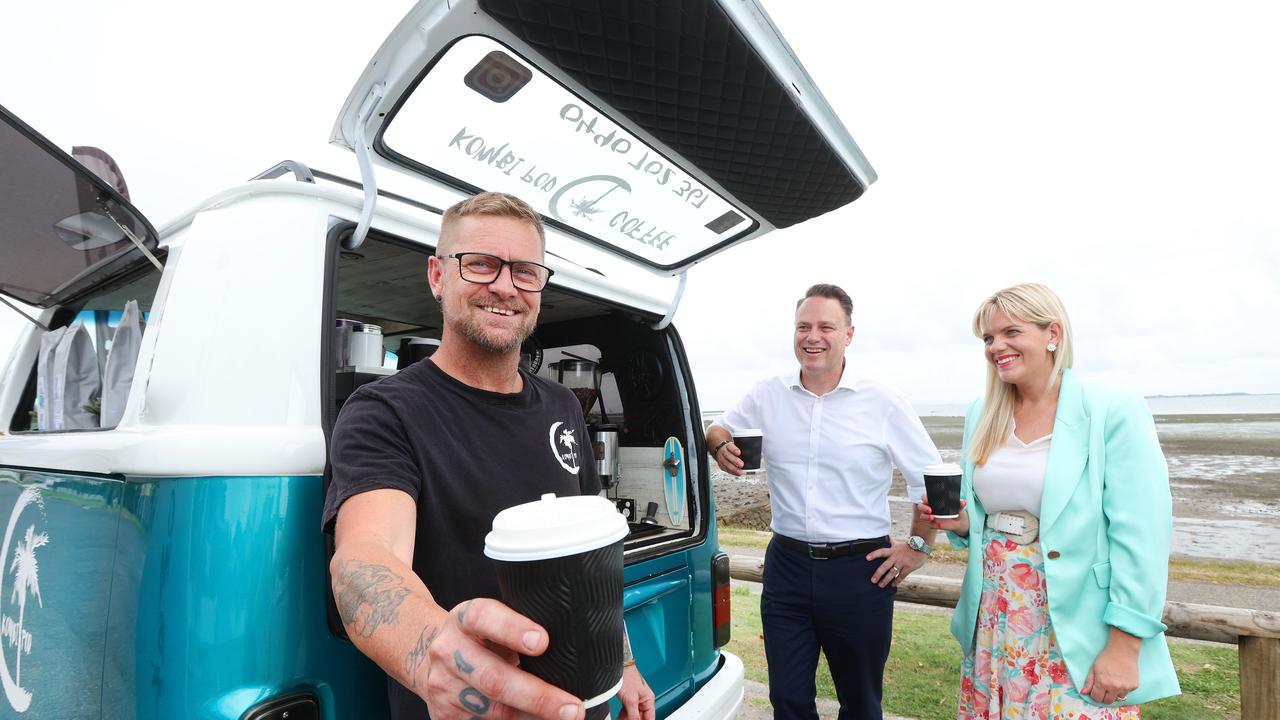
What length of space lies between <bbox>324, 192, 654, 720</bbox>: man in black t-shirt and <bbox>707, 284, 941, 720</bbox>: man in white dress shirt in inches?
50.1

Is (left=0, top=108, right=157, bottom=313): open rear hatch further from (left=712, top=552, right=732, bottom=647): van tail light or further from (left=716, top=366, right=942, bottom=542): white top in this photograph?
(left=716, top=366, right=942, bottom=542): white top

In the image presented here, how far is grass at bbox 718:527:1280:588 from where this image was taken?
9.11 meters

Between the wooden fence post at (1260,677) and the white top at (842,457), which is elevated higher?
the white top at (842,457)

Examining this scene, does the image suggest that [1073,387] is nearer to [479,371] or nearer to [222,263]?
[479,371]

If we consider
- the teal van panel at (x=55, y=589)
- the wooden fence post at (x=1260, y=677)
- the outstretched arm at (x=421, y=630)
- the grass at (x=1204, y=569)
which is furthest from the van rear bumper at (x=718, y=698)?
the grass at (x=1204, y=569)

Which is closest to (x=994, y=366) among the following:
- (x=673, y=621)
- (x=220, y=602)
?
(x=673, y=621)

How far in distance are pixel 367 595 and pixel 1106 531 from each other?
213cm

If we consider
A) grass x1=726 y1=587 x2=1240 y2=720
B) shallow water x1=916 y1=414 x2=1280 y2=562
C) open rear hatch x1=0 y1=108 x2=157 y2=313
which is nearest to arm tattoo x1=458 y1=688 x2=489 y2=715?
open rear hatch x1=0 y1=108 x2=157 y2=313

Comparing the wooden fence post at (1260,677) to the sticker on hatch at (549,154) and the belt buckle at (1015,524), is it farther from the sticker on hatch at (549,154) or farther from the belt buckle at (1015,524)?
the sticker on hatch at (549,154)

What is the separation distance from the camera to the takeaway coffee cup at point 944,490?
2168mm

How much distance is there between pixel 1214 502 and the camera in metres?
18.9

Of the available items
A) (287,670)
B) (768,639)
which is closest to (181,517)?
(287,670)

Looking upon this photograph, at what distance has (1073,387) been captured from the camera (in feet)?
6.85

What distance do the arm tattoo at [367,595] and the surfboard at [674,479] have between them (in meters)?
1.72
